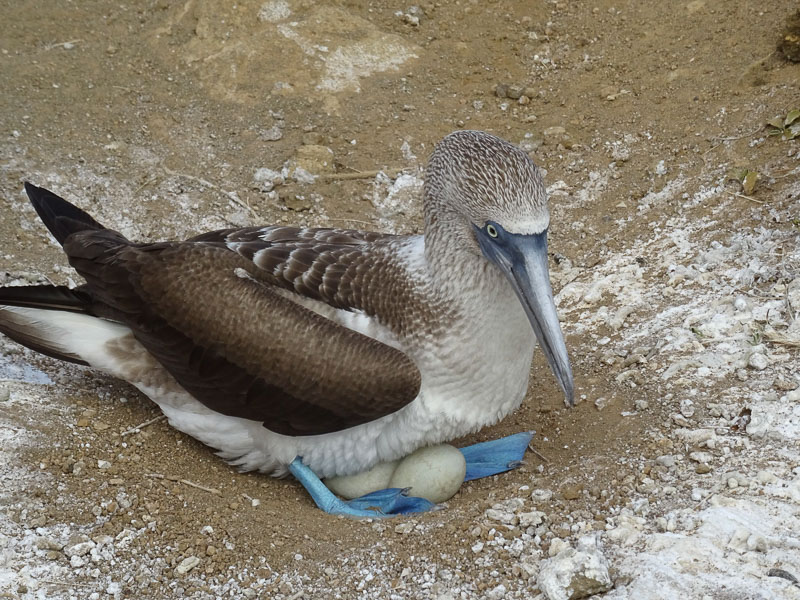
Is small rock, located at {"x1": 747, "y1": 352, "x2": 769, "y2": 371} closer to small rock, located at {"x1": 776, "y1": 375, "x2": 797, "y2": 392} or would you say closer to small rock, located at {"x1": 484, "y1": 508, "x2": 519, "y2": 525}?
small rock, located at {"x1": 776, "y1": 375, "x2": 797, "y2": 392}

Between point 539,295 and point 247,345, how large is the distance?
159 cm

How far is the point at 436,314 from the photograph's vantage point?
4602mm

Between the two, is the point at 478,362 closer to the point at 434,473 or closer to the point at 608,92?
the point at 434,473

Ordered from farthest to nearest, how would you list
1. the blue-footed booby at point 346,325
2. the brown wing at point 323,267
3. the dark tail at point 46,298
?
the dark tail at point 46,298 < the brown wing at point 323,267 < the blue-footed booby at point 346,325

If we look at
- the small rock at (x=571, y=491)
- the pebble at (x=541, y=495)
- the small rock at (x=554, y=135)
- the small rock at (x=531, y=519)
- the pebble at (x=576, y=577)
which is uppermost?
the small rock at (x=554, y=135)

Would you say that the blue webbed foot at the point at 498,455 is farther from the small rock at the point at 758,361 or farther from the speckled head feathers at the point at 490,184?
the speckled head feathers at the point at 490,184

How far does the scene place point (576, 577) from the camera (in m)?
3.54

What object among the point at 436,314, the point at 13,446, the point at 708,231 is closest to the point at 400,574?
the point at 436,314

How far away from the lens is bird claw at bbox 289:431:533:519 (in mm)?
4816

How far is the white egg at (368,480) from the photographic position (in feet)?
16.7

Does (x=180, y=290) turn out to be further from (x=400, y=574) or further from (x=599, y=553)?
(x=599, y=553)

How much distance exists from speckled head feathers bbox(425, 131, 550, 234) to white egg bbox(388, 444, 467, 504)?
4.58 feet

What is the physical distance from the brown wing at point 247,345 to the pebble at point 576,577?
1282mm

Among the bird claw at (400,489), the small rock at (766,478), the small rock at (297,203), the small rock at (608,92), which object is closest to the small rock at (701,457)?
the small rock at (766,478)
